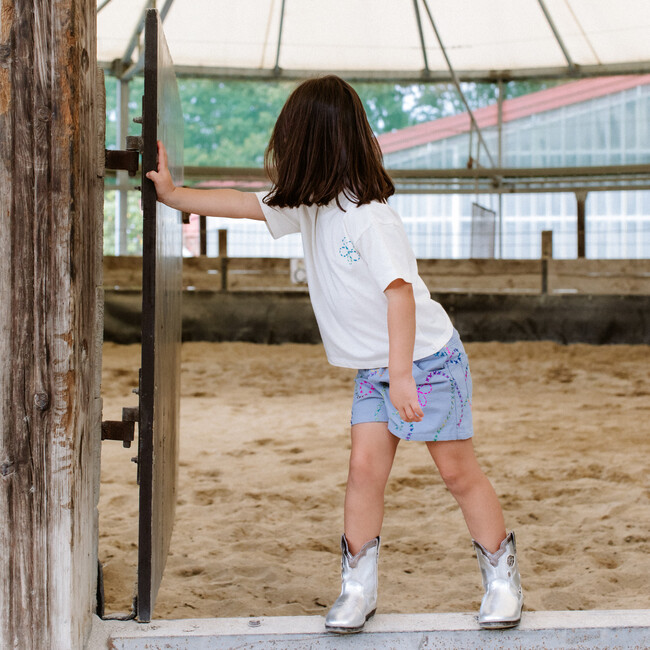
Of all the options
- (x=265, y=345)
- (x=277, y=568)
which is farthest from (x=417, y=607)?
(x=265, y=345)

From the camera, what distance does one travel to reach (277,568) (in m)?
2.31

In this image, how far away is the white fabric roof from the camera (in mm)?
9172

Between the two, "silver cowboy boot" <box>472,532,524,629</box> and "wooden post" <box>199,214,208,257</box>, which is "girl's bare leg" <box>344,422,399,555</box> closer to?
"silver cowboy boot" <box>472,532,524,629</box>

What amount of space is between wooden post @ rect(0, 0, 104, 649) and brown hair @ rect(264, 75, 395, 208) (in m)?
0.40

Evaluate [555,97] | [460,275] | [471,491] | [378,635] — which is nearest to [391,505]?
[471,491]

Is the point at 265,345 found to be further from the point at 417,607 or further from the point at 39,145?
the point at 39,145

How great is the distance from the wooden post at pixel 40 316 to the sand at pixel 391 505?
24.8 inches

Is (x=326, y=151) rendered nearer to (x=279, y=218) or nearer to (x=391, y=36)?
(x=279, y=218)

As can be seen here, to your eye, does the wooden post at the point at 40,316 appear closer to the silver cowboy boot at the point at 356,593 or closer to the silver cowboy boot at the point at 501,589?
the silver cowboy boot at the point at 356,593

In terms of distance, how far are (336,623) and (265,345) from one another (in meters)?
5.81

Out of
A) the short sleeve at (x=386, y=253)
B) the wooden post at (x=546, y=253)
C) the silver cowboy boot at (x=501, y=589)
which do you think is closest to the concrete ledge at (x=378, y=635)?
the silver cowboy boot at (x=501, y=589)

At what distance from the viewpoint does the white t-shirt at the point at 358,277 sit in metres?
1.56

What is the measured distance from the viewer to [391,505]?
289cm

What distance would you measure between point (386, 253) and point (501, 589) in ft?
2.23
